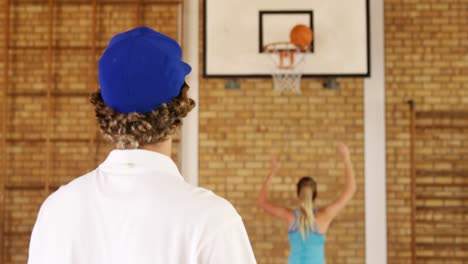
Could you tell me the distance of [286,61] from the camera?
5312 millimetres

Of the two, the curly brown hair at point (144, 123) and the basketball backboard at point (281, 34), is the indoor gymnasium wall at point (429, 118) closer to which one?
the basketball backboard at point (281, 34)

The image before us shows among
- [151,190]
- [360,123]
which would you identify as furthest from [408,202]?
[151,190]

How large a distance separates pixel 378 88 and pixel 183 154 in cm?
218

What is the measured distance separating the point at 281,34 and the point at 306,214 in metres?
1.96

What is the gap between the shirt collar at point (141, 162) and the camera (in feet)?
3.01

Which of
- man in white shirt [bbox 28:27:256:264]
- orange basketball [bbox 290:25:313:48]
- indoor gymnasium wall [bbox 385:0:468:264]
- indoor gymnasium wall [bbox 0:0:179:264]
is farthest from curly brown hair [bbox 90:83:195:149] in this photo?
indoor gymnasium wall [bbox 385:0:468:264]

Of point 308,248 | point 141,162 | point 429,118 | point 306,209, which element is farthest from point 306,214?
point 141,162

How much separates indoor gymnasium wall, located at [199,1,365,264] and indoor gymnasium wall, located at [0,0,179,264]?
51 cm

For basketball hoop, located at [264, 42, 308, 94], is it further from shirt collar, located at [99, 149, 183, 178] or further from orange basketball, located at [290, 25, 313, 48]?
shirt collar, located at [99, 149, 183, 178]

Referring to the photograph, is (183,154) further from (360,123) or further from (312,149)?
(360,123)

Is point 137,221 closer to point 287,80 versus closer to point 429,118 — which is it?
point 287,80

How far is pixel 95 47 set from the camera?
5688mm

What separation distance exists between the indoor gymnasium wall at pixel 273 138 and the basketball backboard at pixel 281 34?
1.00 feet

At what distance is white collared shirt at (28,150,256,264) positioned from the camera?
2.76 feet
